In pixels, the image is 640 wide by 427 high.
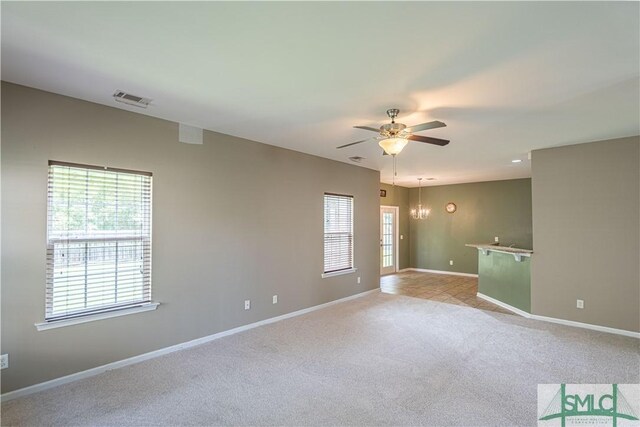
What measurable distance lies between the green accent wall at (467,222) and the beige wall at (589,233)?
354 centimetres

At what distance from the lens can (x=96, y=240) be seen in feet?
10.1

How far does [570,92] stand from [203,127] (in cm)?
372

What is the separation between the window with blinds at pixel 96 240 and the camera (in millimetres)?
2871

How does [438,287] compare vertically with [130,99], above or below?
below

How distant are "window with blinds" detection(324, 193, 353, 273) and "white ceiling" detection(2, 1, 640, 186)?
2.17 m

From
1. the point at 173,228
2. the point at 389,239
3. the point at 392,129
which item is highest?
the point at 392,129

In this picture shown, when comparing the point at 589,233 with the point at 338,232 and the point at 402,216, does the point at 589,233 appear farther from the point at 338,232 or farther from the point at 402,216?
the point at 402,216

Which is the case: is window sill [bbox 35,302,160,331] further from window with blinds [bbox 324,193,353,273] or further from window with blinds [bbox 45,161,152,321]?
window with blinds [bbox 324,193,353,273]

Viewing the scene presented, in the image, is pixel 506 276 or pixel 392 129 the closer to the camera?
pixel 392 129
